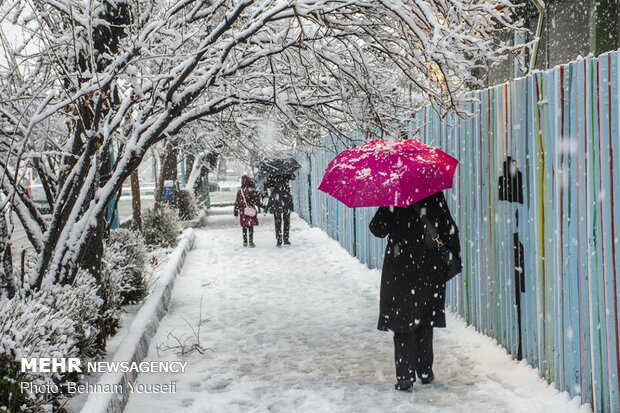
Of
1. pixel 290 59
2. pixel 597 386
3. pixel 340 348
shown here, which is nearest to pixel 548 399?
pixel 597 386

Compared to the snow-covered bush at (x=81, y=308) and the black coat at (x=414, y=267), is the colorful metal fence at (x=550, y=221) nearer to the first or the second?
the black coat at (x=414, y=267)

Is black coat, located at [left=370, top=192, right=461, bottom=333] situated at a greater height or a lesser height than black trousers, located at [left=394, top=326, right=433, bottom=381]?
greater

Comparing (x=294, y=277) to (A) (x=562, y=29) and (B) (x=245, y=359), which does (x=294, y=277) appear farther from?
(A) (x=562, y=29)

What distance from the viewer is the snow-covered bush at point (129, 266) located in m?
7.29

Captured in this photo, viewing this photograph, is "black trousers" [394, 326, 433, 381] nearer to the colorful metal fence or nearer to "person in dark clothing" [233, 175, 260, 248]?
the colorful metal fence

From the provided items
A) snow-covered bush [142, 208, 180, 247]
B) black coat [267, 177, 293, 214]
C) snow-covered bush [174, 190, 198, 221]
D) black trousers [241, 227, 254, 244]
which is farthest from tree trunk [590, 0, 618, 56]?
snow-covered bush [174, 190, 198, 221]

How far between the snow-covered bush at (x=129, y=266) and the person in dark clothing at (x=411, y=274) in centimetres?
344

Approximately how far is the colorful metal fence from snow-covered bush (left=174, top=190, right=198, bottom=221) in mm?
14292

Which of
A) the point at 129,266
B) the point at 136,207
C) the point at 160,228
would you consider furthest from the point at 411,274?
the point at 160,228

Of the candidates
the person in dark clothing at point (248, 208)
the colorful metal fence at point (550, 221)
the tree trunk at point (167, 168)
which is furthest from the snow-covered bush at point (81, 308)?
the tree trunk at point (167, 168)

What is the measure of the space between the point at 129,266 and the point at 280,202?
6327mm

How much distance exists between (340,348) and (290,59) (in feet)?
9.04

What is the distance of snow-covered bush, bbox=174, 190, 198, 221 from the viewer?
19.7 metres

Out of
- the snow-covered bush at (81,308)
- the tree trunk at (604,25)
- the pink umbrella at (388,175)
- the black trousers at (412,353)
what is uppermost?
the tree trunk at (604,25)
